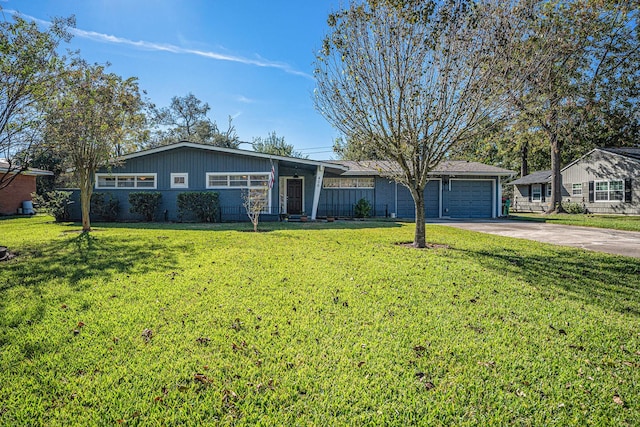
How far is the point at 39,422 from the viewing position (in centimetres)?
191

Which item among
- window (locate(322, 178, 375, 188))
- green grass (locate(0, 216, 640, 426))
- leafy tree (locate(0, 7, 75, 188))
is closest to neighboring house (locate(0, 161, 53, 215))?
leafy tree (locate(0, 7, 75, 188))

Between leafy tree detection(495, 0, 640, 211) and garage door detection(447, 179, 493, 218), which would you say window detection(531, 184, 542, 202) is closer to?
garage door detection(447, 179, 493, 218)

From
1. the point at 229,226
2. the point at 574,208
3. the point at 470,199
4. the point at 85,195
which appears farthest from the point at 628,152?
the point at 85,195

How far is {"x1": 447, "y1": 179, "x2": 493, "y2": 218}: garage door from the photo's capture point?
18.9 metres

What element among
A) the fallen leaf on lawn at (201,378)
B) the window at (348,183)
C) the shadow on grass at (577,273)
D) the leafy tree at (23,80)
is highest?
the leafy tree at (23,80)

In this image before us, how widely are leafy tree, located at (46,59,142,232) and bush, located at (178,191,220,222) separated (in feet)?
11.8

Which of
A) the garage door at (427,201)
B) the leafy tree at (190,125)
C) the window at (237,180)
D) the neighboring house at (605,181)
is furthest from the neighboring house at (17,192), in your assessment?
the neighboring house at (605,181)

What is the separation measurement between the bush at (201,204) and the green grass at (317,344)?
8571mm

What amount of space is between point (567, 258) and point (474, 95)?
3.73 metres

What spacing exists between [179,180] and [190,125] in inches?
1026

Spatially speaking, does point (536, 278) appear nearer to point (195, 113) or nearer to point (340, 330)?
point (340, 330)

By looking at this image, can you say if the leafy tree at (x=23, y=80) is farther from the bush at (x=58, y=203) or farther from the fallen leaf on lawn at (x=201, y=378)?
the bush at (x=58, y=203)

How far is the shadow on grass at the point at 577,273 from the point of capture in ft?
13.9

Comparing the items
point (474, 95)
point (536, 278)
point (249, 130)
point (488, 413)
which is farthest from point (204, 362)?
Result: point (249, 130)
